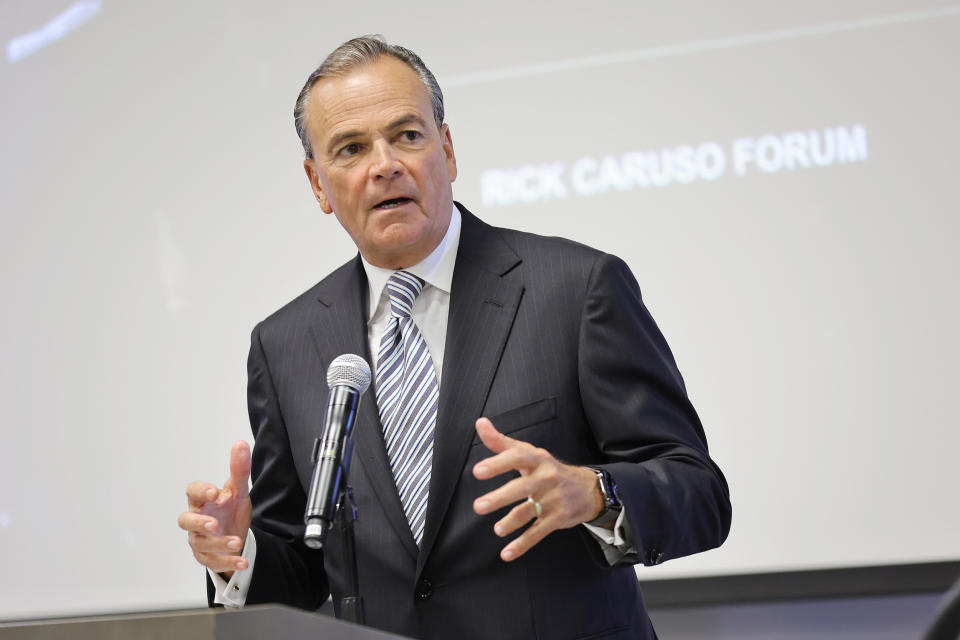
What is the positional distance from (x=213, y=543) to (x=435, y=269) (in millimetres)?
726

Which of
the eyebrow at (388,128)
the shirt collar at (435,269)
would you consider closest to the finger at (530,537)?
the shirt collar at (435,269)

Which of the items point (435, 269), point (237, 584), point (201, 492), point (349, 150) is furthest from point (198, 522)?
point (349, 150)

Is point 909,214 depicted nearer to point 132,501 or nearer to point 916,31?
point 916,31

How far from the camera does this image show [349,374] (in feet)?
4.83

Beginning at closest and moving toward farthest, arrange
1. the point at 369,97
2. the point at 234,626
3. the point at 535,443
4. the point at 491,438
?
the point at 234,626, the point at 491,438, the point at 535,443, the point at 369,97

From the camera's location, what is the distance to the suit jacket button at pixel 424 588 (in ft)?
5.80

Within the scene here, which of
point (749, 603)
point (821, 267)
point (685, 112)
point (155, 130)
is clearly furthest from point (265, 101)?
point (749, 603)

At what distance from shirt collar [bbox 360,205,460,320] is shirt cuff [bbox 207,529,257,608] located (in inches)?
22.2

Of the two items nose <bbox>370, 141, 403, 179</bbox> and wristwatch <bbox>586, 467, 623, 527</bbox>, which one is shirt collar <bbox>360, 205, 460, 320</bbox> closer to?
nose <bbox>370, 141, 403, 179</bbox>

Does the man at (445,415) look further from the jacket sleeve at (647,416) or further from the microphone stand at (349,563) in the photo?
the microphone stand at (349,563)

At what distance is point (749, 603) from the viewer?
11.3ft

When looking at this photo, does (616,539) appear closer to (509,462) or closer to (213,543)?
(509,462)

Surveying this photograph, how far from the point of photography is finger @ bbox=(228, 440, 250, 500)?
1657 mm

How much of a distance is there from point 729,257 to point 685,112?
55cm
